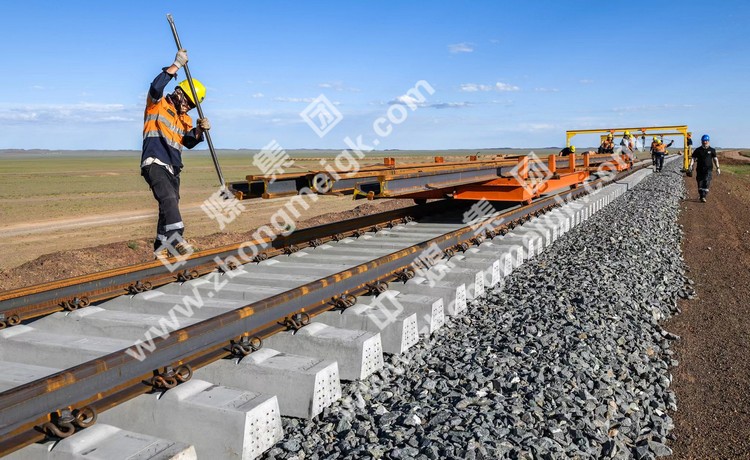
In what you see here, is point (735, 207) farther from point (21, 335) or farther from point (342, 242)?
point (21, 335)

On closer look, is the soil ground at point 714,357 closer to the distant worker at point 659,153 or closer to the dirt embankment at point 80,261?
the dirt embankment at point 80,261

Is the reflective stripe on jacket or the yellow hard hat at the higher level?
the yellow hard hat

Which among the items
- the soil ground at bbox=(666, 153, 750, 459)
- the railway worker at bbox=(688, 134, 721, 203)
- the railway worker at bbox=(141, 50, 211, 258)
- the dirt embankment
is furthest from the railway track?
the railway worker at bbox=(688, 134, 721, 203)

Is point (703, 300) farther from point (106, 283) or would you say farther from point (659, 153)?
point (659, 153)

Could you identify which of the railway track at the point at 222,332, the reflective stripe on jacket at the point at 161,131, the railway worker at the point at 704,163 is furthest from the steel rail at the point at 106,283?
the railway worker at the point at 704,163

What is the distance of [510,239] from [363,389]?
451 centimetres

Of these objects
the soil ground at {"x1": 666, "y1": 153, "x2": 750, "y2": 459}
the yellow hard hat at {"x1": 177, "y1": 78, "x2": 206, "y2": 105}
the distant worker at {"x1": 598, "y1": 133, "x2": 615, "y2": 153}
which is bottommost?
the soil ground at {"x1": 666, "y1": 153, "x2": 750, "y2": 459}

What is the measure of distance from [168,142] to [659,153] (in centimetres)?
2663

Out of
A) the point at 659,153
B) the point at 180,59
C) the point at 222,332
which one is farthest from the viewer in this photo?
the point at 659,153

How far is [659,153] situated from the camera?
2786cm

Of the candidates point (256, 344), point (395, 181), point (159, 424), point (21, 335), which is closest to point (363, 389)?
point (256, 344)

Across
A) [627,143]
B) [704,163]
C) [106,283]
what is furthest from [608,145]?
[106,283]

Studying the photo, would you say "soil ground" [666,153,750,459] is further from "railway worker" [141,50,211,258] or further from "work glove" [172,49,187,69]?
"work glove" [172,49,187,69]

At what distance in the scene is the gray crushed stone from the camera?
9.37 ft
